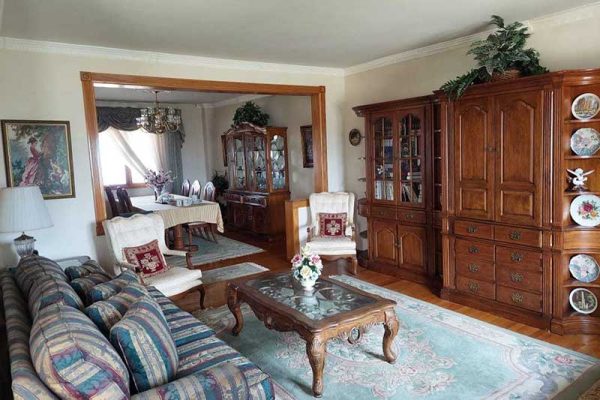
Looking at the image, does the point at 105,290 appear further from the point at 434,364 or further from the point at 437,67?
the point at 437,67

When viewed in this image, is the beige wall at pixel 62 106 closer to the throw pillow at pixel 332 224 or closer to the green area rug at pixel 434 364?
the green area rug at pixel 434 364

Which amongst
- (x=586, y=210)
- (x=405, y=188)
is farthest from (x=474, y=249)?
(x=405, y=188)

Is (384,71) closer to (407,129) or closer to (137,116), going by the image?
(407,129)

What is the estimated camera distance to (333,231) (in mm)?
5328

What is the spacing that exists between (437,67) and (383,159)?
1155 millimetres

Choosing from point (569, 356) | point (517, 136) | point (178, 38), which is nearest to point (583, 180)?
point (517, 136)

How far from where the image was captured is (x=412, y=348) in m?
3.20

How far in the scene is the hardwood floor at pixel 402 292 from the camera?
3.25 metres

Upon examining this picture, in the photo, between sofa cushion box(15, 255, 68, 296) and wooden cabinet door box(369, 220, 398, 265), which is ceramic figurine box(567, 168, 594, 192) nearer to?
wooden cabinet door box(369, 220, 398, 265)

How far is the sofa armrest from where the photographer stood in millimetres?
1661

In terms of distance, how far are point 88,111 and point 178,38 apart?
3.65ft

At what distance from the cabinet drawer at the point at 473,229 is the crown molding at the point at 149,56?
2797mm

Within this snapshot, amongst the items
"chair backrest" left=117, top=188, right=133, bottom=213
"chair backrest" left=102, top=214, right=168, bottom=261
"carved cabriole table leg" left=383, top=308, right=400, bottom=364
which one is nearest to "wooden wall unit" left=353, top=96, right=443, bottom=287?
"carved cabriole table leg" left=383, top=308, right=400, bottom=364

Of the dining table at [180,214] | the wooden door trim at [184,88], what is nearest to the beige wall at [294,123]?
the wooden door trim at [184,88]
